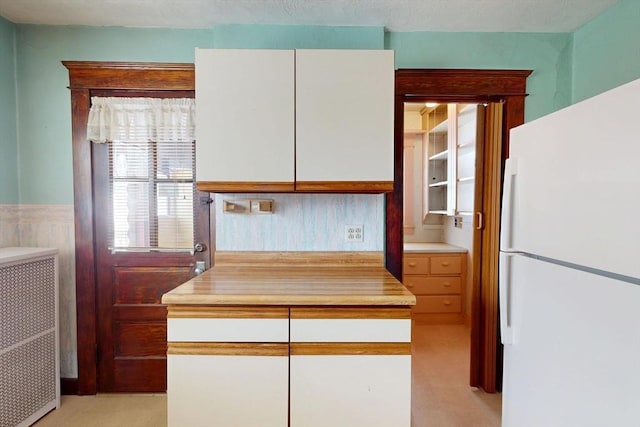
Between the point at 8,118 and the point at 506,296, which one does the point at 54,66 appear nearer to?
the point at 8,118

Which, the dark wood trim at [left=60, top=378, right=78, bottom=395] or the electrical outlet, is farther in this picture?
the dark wood trim at [left=60, top=378, right=78, bottom=395]

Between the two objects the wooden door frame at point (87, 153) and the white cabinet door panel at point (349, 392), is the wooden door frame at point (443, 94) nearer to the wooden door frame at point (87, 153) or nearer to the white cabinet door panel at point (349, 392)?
the white cabinet door panel at point (349, 392)

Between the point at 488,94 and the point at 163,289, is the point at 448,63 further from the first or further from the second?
the point at 163,289

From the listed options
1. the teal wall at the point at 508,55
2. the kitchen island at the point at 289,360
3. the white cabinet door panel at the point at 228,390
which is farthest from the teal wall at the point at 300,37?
the white cabinet door panel at the point at 228,390

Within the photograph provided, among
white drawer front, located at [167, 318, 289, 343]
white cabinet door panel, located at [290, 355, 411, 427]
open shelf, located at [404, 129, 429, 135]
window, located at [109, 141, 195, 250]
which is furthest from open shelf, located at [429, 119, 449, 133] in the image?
white drawer front, located at [167, 318, 289, 343]

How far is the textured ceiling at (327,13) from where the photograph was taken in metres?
1.82

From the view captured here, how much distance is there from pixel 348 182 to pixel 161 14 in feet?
5.04

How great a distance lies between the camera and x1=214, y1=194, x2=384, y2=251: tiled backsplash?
80.7 inches

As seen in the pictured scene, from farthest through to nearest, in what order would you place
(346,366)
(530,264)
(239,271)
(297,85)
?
(239,271) < (297,85) < (346,366) < (530,264)

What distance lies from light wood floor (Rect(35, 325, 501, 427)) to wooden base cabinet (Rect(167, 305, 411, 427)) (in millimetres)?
763

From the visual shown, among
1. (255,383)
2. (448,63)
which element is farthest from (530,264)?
(448,63)

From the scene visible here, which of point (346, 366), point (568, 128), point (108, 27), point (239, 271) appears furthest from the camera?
point (108, 27)

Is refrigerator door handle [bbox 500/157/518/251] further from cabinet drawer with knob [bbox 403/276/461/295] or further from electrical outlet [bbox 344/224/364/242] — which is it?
cabinet drawer with knob [bbox 403/276/461/295]

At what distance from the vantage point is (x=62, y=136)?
2137mm
